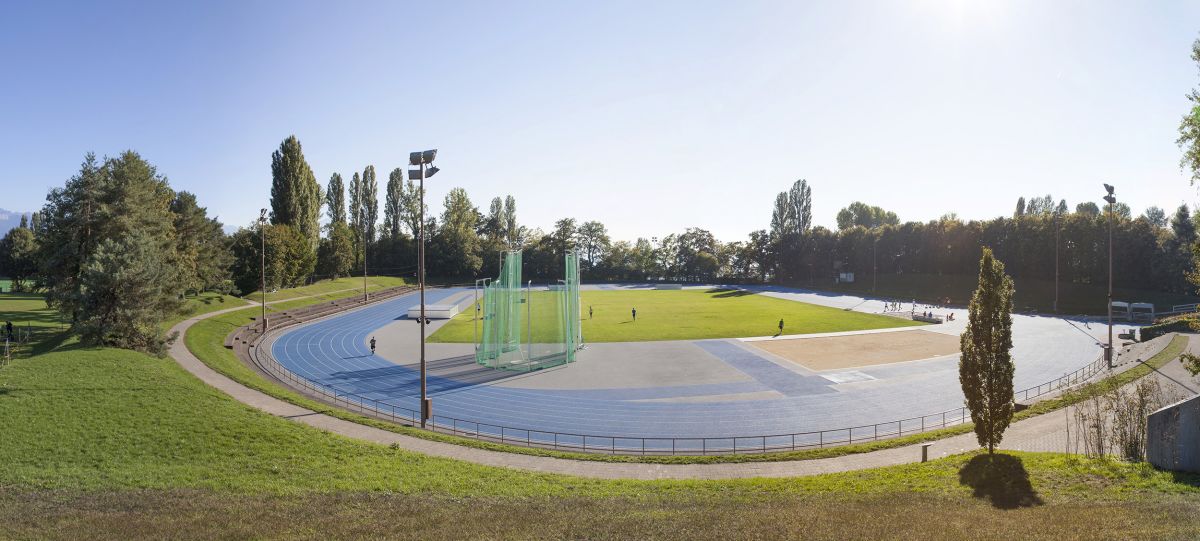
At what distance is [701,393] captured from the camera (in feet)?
88.6

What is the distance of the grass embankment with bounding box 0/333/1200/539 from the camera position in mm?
10070

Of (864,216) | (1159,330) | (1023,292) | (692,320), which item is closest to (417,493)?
(692,320)

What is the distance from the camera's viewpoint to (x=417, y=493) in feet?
43.0

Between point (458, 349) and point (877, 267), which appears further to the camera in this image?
point (877, 267)

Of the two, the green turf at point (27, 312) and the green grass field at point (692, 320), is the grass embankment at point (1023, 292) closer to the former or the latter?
the green grass field at point (692, 320)

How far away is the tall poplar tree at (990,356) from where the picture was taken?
14922 mm

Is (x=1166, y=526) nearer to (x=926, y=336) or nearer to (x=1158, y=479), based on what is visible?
(x=1158, y=479)

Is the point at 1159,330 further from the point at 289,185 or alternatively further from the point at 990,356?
the point at 289,185

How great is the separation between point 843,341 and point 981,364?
26.7 meters

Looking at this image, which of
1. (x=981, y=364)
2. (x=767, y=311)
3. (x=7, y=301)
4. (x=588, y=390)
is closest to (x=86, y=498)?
(x=588, y=390)

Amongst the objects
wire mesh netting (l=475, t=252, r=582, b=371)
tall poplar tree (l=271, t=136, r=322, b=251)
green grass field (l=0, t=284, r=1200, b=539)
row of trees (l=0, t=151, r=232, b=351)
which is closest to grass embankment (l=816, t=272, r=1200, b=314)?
wire mesh netting (l=475, t=252, r=582, b=371)

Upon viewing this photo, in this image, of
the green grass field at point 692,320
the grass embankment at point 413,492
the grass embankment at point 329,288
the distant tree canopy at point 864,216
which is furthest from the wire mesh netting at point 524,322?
the distant tree canopy at point 864,216

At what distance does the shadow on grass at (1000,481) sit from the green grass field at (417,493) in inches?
2.3

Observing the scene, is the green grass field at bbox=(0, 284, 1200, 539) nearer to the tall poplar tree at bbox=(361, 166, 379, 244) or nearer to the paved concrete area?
the paved concrete area
